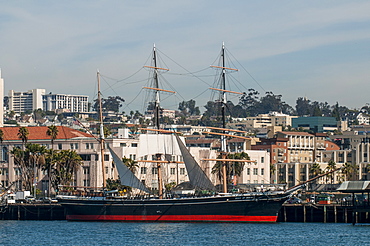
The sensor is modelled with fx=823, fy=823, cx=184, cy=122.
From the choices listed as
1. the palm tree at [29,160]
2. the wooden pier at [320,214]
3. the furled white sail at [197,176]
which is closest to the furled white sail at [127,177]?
the furled white sail at [197,176]

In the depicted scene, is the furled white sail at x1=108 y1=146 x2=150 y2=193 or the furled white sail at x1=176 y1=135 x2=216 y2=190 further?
the furled white sail at x1=108 y1=146 x2=150 y2=193

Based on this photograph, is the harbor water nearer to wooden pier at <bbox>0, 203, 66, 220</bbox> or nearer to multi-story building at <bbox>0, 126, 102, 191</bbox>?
wooden pier at <bbox>0, 203, 66, 220</bbox>

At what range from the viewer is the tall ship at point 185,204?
340 ft

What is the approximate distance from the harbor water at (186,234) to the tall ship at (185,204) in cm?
242

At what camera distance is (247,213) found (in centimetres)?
10400

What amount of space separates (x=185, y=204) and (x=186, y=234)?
17076 millimetres

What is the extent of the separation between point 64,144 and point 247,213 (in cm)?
6144

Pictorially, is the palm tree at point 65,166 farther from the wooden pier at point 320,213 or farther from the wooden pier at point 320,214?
the wooden pier at point 320,214

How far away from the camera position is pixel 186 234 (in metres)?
90.2

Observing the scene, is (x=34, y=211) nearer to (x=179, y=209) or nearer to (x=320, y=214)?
(x=179, y=209)

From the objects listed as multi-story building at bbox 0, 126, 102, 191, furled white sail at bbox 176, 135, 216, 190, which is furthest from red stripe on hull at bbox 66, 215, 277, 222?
multi-story building at bbox 0, 126, 102, 191

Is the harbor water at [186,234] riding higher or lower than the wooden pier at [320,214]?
lower

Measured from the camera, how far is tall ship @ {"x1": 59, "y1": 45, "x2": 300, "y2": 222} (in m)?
104

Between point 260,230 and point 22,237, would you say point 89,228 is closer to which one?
point 22,237
